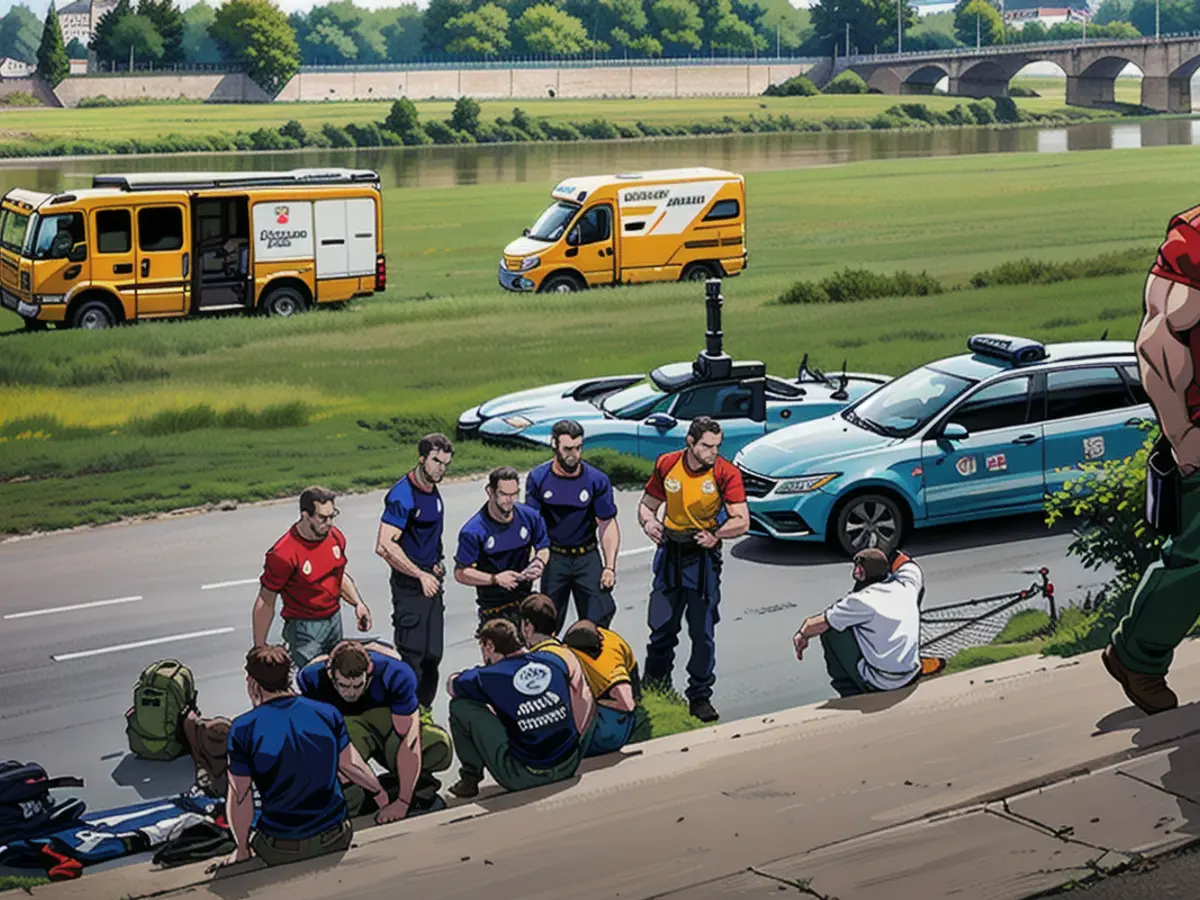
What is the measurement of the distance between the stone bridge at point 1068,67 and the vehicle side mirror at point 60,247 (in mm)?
4828

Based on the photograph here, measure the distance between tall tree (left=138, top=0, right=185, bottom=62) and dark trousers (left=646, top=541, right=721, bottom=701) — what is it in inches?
143

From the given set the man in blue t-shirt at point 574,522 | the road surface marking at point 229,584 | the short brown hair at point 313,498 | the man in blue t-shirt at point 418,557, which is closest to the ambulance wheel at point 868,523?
the man in blue t-shirt at point 574,522

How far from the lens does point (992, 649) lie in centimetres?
1175

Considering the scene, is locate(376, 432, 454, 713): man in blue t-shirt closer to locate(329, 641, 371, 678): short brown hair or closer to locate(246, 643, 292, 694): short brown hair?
locate(329, 641, 371, 678): short brown hair

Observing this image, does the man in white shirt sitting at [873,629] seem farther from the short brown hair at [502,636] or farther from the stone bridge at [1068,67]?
the stone bridge at [1068,67]

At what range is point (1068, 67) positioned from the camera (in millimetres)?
13430

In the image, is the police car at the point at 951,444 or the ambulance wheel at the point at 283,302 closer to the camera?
the ambulance wheel at the point at 283,302

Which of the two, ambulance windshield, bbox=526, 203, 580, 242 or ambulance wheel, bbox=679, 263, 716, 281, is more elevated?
ambulance windshield, bbox=526, 203, 580, 242

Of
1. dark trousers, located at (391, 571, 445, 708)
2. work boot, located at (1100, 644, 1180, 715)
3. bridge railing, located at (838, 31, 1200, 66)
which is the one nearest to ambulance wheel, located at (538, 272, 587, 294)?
dark trousers, located at (391, 571, 445, 708)

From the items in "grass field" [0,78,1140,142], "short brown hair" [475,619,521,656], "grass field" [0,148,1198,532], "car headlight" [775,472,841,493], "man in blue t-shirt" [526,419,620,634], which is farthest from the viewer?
"car headlight" [775,472,841,493]

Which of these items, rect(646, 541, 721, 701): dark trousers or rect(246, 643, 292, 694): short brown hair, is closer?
rect(246, 643, 292, 694): short brown hair

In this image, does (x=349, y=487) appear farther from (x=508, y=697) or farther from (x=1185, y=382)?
(x=1185, y=382)

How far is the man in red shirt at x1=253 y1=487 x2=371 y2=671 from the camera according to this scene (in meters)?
9.90

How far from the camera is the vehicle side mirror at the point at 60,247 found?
10.0m
